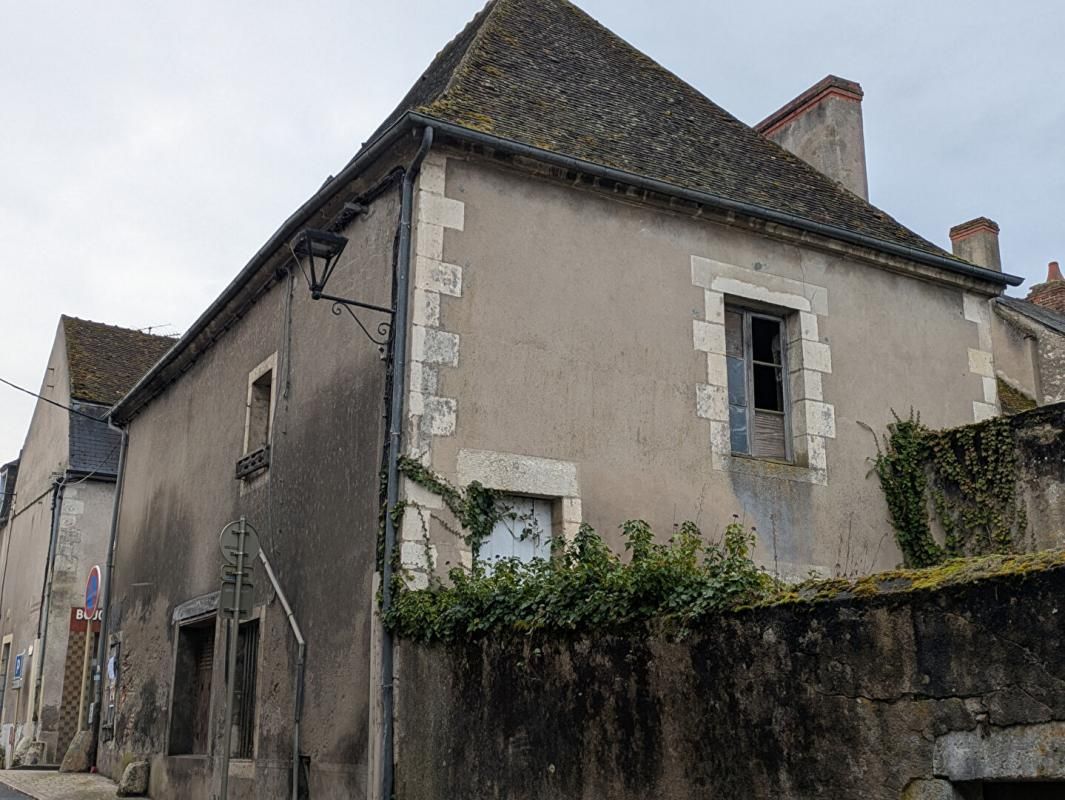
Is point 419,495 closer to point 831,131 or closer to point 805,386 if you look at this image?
point 805,386

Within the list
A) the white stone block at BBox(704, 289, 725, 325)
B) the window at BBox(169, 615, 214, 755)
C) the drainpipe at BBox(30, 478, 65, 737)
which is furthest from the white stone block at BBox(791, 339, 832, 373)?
the drainpipe at BBox(30, 478, 65, 737)

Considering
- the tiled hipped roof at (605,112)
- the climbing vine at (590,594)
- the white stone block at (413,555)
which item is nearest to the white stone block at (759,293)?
the tiled hipped roof at (605,112)

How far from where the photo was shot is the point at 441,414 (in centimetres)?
774

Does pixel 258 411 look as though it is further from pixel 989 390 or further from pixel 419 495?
pixel 989 390

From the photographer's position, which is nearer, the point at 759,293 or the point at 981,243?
the point at 759,293

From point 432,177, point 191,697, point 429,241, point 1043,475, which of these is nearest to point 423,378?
point 429,241

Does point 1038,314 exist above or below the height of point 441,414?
above

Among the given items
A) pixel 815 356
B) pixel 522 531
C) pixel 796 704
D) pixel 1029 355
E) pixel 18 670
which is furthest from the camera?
pixel 18 670

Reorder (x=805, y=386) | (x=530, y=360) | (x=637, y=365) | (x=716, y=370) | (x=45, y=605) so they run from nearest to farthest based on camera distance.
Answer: (x=530, y=360)
(x=637, y=365)
(x=716, y=370)
(x=805, y=386)
(x=45, y=605)

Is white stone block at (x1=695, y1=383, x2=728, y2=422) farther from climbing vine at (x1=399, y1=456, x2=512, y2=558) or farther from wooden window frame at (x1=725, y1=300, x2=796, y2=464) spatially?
climbing vine at (x1=399, y1=456, x2=512, y2=558)

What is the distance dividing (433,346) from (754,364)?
9.55ft

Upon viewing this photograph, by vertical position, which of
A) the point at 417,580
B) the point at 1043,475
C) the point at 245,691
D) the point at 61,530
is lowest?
the point at 245,691

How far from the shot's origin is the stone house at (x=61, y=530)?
56.0 ft

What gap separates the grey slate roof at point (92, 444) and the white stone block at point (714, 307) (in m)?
11.9
